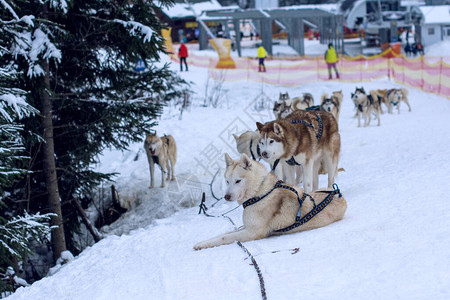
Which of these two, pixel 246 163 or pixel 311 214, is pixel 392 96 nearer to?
pixel 311 214

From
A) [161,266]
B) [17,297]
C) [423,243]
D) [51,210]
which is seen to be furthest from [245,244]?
[51,210]

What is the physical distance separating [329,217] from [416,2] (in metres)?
35.2

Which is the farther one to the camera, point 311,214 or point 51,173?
point 51,173

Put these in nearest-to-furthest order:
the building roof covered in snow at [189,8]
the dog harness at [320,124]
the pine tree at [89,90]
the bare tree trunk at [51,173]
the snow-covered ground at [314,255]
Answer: the snow-covered ground at [314,255] < the dog harness at [320,124] < the bare tree trunk at [51,173] < the pine tree at [89,90] < the building roof covered in snow at [189,8]

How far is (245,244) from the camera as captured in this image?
4172mm

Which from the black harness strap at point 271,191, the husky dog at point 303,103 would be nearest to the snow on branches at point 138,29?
the black harness strap at point 271,191

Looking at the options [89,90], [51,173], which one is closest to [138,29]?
[89,90]

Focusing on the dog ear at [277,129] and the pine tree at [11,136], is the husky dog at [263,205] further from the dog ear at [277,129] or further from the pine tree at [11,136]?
the pine tree at [11,136]

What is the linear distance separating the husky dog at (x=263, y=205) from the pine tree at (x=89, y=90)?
3.70 m

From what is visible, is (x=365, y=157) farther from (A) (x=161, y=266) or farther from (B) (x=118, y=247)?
(A) (x=161, y=266)

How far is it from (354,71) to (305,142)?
21.5m

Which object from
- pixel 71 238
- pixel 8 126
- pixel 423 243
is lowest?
pixel 71 238

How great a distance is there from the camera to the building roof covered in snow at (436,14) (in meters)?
34.1

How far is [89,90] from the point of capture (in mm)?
7809
